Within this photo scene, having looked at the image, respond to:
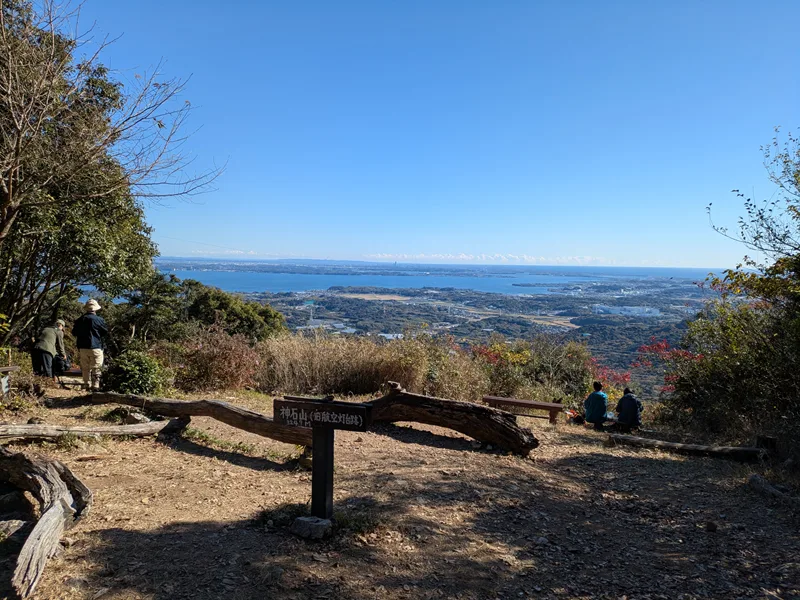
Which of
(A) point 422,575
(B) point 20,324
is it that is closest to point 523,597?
(A) point 422,575

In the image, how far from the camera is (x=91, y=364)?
8586mm

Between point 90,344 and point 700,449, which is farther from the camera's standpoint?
point 90,344

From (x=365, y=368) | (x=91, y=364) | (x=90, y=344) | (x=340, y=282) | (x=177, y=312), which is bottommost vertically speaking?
(x=365, y=368)

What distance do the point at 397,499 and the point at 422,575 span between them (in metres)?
1.27

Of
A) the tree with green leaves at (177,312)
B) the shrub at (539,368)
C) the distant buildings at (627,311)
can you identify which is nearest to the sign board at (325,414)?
the shrub at (539,368)

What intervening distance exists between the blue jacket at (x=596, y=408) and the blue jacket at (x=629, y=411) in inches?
12.1

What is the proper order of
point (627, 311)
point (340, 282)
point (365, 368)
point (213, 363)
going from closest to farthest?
1. point (213, 363)
2. point (365, 368)
3. point (627, 311)
4. point (340, 282)

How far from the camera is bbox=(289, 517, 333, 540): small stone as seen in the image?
3613 mm

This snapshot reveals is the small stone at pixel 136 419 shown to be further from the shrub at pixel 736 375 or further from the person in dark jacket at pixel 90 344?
the shrub at pixel 736 375

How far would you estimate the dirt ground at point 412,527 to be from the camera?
3.17 meters

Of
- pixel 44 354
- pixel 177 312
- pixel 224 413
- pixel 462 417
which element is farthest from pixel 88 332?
pixel 177 312

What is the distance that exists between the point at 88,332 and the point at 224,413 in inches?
144

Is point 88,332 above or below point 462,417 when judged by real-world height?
above

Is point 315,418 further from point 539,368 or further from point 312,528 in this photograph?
point 539,368
